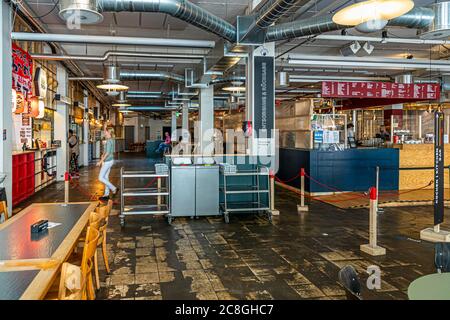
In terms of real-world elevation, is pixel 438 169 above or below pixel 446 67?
below

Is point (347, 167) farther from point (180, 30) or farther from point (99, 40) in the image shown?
point (99, 40)

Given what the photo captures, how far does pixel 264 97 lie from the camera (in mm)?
8625

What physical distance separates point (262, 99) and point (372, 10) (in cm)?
449

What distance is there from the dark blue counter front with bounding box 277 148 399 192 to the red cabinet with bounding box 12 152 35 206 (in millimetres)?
6790

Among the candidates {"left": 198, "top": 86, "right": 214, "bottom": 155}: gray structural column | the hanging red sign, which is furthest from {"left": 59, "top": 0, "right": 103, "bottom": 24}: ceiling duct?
{"left": 198, "top": 86, "right": 214, "bottom": 155}: gray structural column

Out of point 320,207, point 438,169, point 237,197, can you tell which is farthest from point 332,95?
point 438,169

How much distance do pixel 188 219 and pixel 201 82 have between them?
5557 millimetres

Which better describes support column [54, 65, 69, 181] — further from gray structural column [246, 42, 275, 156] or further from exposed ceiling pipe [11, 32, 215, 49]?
gray structural column [246, 42, 275, 156]

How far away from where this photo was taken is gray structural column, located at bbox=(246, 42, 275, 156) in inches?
338

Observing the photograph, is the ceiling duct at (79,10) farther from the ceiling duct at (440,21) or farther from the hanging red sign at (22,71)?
the ceiling duct at (440,21)

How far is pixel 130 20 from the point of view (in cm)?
898

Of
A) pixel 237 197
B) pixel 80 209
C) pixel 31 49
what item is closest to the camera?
pixel 80 209
